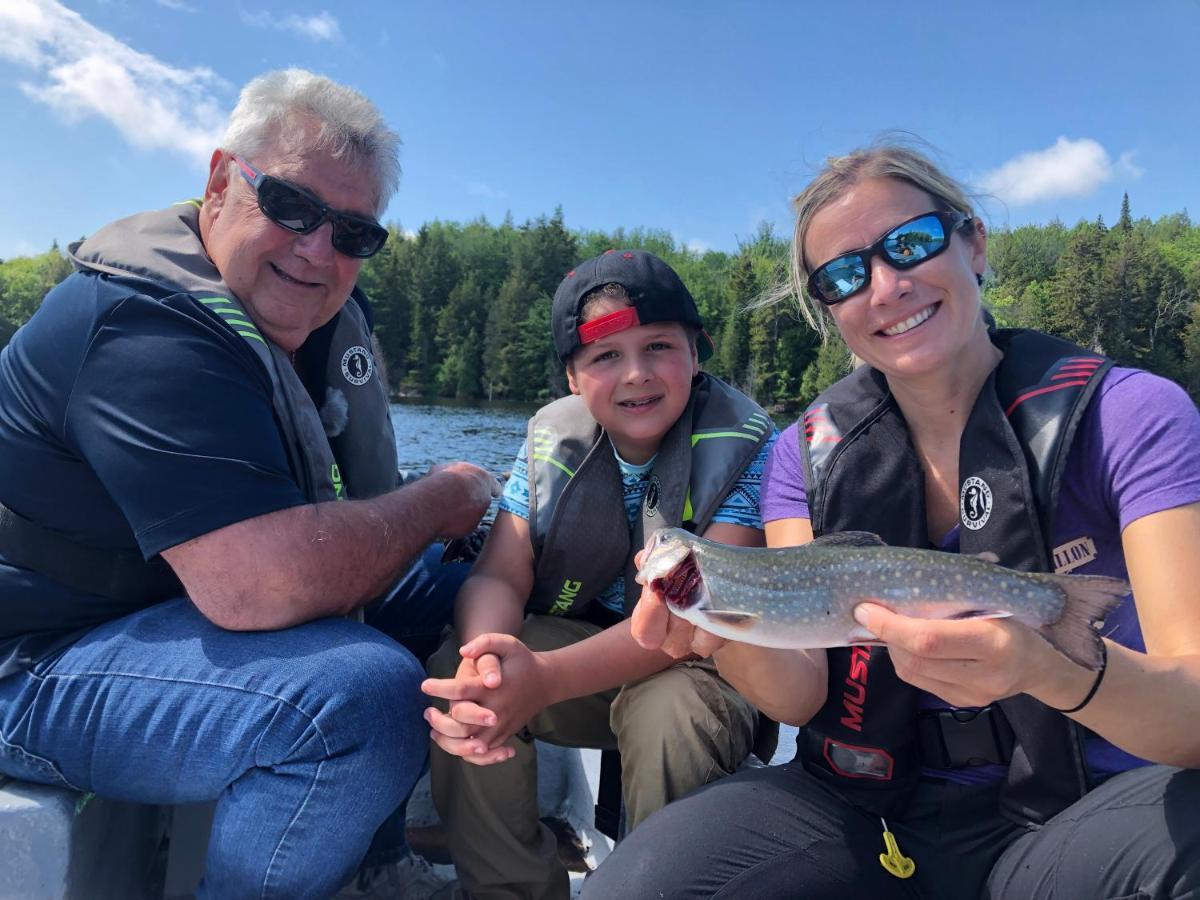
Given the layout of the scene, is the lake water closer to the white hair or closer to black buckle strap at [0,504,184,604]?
the white hair

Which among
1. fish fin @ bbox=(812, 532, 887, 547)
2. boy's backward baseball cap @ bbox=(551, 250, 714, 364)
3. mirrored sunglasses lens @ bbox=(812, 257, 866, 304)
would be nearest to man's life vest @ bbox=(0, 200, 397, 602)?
boy's backward baseball cap @ bbox=(551, 250, 714, 364)

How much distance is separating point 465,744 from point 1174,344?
86.8 m

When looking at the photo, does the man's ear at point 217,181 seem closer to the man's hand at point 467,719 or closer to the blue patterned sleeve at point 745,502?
the man's hand at point 467,719

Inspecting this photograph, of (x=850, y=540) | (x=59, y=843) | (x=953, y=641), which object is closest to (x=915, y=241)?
(x=850, y=540)

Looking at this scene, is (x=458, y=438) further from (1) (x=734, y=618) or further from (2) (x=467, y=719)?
→ (1) (x=734, y=618)

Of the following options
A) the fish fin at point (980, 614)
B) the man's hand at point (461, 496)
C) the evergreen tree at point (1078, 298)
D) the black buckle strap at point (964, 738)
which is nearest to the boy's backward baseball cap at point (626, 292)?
the man's hand at point (461, 496)

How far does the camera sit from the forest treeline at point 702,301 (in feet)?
231

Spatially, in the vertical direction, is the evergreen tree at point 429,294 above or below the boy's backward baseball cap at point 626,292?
above

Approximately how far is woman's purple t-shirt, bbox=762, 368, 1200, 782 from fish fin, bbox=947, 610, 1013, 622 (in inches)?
18.3

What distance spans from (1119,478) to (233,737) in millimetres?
2554

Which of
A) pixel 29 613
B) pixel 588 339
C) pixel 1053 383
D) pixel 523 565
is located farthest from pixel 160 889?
pixel 1053 383

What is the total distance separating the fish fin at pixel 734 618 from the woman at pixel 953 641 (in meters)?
0.16

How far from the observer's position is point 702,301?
82.4 m

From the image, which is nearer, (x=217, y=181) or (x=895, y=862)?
(x=895, y=862)
